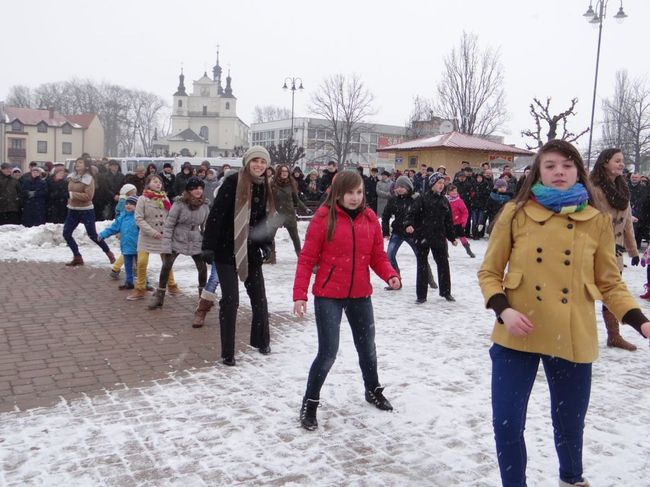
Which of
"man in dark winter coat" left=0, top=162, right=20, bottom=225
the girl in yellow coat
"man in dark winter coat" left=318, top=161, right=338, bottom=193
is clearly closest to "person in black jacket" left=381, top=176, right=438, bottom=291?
"man in dark winter coat" left=318, top=161, right=338, bottom=193

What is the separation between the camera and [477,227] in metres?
17.0

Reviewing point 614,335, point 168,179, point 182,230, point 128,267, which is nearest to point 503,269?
point 614,335

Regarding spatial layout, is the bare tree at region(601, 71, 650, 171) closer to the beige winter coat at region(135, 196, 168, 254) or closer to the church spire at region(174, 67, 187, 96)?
the beige winter coat at region(135, 196, 168, 254)

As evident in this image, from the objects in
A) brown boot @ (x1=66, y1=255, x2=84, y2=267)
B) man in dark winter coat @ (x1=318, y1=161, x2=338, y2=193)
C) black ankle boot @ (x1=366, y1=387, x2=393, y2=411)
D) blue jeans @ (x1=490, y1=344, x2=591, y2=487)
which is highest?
man in dark winter coat @ (x1=318, y1=161, x2=338, y2=193)

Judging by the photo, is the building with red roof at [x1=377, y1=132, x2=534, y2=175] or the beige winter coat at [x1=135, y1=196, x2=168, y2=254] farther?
the building with red roof at [x1=377, y1=132, x2=534, y2=175]

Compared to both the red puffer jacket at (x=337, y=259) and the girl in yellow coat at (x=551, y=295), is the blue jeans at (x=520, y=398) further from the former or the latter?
the red puffer jacket at (x=337, y=259)

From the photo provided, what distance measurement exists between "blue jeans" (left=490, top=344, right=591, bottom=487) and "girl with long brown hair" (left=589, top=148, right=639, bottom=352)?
319cm

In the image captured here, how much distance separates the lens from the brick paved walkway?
4977 mm

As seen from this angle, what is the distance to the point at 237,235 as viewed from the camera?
5.39 m

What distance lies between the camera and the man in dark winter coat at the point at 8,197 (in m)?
14.7

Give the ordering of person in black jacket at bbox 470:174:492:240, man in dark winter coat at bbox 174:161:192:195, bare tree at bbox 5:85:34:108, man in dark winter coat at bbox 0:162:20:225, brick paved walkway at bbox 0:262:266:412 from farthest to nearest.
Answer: bare tree at bbox 5:85:34:108 < person in black jacket at bbox 470:174:492:240 < man in dark winter coat at bbox 174:161:192:195 < man in dark winter coat at bbox 0:162:20:225 < brick paved walkway at bbox 0:262:266:412

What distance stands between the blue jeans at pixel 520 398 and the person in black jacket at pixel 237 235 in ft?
9.99

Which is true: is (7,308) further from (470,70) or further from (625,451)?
(470,70)

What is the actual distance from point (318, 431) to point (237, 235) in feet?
6.64
